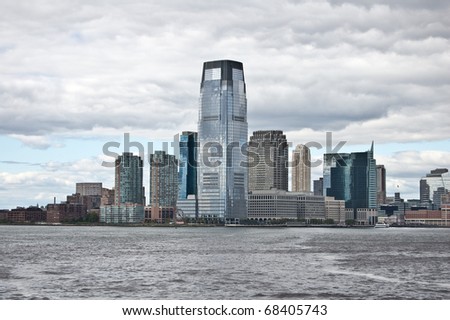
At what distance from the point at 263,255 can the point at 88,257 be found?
1002 inches

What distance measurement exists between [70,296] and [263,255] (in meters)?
57.5

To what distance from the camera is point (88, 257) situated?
4614 inches

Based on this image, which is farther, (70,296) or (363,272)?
(363,272)

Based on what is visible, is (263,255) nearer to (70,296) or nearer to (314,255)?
(314,255)

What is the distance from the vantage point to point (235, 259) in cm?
11256

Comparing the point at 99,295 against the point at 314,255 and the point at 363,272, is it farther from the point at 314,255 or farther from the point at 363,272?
the point at 314,255

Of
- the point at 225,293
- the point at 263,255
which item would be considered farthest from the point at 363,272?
the point at 263,255

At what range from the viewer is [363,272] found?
91.2 m

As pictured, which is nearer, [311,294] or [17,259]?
[311,294]
